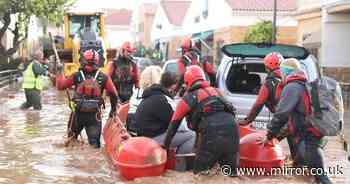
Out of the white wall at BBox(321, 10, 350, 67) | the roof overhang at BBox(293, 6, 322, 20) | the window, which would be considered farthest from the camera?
the window

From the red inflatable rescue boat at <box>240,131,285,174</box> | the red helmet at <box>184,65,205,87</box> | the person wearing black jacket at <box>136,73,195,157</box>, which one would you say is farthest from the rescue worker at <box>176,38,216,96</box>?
the red helmet at <box>184,65,205,87</box>

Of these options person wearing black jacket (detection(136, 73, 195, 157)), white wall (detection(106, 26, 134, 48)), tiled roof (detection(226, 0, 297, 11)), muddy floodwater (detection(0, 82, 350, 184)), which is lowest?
white wall (detection(106, 26, 134, 48))

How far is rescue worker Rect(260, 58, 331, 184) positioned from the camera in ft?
23.4

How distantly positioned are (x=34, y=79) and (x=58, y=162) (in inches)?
324

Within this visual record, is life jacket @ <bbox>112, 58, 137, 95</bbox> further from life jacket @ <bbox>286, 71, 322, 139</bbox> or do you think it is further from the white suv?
life jacket @ <bbox>286, 71, 322, 139</bbox>

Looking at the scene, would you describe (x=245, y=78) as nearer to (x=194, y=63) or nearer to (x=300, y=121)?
(x=194, y=63)

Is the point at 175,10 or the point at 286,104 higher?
the point at 175,10

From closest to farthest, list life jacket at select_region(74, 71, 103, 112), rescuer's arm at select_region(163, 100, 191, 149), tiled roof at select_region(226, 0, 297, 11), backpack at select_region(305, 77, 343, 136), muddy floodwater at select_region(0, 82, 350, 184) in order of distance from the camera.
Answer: backpack at select_region(305, 77, 343, 136)
rescuer's arm at select_region(163, 100, 191, 149)
muddy floodwater at select_region(0, 82, 350, 184)
life jacket at select_region(74, 71, 103, 112)
tiled roof at select_region(226, 0, 297, 11)

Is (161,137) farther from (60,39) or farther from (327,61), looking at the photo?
(60,39)

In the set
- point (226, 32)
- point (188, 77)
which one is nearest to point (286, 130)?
point (188, 77)

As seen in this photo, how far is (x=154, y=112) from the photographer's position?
8219 millimetres

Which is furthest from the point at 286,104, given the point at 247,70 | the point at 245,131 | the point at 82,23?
the point at 82,23

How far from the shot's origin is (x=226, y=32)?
42.6 meters

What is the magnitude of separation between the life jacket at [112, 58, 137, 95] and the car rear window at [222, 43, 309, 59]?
91.9 inches
